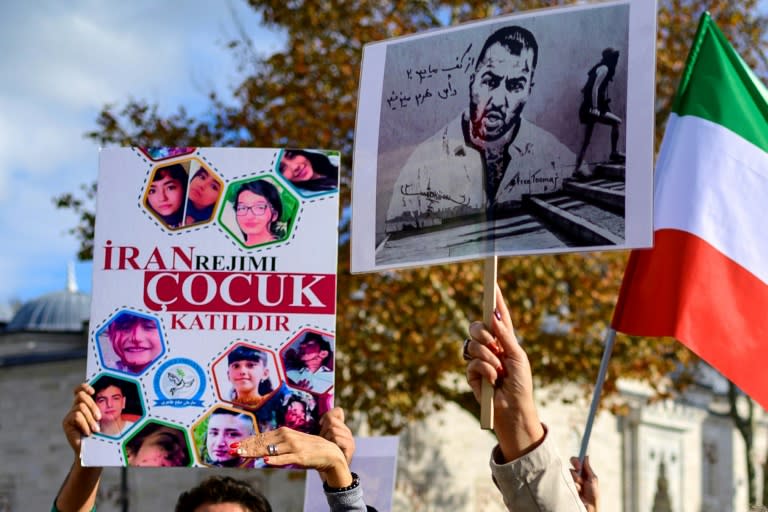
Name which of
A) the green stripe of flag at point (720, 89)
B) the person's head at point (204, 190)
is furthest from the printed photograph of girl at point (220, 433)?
the green stripe of flag at point (720, 89)

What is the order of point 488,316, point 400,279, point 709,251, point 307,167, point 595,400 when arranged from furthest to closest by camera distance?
point 400,279 < point 709,251 < point 595,400 < point 307,167 < point 488,316

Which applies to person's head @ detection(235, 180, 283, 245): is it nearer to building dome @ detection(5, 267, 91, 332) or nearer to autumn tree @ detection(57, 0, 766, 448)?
autumn tree @ detection(57, 0, 766, 448)

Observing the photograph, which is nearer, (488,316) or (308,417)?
(488,316)

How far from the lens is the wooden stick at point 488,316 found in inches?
103

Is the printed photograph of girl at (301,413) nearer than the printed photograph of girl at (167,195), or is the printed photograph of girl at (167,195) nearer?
the printed photograph of girl at (301,413)

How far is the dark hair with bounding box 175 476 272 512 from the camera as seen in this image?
360cm

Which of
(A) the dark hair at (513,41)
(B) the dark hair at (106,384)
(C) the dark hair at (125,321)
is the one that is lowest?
(B) the dark hair at (106,384)

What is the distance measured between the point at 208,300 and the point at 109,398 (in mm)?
423

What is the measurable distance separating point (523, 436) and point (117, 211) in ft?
5.43

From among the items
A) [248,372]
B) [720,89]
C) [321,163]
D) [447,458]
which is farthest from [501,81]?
[447,458]

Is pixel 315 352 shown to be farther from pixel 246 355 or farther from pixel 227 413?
pixel 227 413

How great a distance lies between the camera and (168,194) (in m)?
3.65

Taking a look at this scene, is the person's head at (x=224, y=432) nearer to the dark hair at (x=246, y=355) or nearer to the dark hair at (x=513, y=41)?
the dark hair at (x=246, y=355)

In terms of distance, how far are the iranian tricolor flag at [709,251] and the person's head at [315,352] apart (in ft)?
5.54
